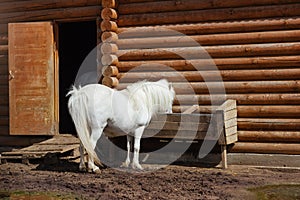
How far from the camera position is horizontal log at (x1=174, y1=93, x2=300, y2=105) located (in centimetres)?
761

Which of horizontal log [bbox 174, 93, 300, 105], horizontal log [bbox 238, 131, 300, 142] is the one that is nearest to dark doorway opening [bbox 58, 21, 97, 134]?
horizontal log [bbox 174, 93, 300, 105]

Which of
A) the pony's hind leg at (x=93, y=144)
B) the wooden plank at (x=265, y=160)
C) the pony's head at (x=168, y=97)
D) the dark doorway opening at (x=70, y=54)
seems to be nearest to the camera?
the pony's hind leg at (x=93, y=144)

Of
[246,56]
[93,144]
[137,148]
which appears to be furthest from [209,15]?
[93,144]

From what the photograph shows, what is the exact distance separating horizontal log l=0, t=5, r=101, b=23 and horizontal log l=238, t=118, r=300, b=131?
336 cm

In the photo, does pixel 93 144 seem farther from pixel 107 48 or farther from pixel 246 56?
pixel 246 56

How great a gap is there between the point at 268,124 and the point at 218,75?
45.7 inches

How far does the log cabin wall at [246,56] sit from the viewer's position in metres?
7.61

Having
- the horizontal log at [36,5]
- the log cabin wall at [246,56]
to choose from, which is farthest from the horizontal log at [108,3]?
the horizontal log at [36,5]

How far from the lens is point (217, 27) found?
7.98 metres

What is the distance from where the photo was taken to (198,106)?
320 inches

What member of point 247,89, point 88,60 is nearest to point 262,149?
point 247,89

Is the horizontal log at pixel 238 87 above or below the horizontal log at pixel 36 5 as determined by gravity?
below

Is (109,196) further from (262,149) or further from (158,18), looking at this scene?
(158,18)

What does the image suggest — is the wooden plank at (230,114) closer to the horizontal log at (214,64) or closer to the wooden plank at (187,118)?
the wooden plank at (187,118)
